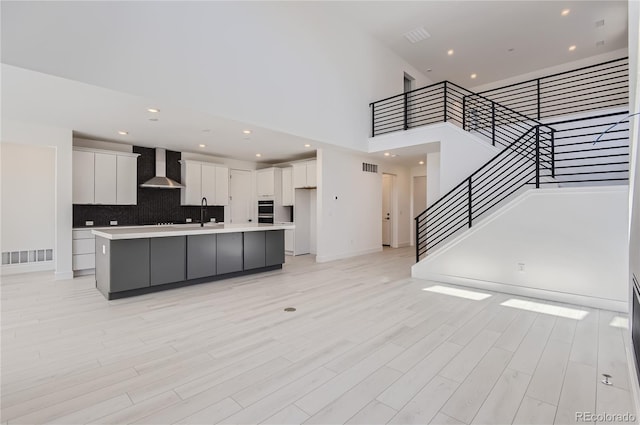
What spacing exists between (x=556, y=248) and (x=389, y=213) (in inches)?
228

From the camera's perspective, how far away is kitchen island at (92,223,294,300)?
161 inches

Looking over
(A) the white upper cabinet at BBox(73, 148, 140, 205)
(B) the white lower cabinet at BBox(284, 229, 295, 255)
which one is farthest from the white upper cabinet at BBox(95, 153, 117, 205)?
(B) the white lower cabinet at BBox(284, 229, 295, 255)

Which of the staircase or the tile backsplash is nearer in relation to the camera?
the staircase

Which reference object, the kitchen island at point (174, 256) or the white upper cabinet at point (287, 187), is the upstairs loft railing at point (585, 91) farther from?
the kitchen island at point (174, 256)

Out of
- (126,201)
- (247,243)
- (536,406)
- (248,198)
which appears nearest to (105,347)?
(247,243)

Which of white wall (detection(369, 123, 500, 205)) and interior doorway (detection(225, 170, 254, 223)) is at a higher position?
white wall (detection(369, 123, 500, 205))

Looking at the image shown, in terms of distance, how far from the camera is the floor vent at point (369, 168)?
8.31 m

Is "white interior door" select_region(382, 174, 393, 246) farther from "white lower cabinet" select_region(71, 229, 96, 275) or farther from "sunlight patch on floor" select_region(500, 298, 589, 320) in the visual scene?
"white lower cabinet" select_region(71, 229, 96, 275)

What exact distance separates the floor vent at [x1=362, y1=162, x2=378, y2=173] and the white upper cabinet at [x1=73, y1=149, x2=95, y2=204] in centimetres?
641

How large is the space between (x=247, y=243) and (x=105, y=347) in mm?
2949

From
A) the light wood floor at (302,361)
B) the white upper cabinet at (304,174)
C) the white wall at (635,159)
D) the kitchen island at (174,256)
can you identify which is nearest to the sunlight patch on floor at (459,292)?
the light wood floor at (302,361)

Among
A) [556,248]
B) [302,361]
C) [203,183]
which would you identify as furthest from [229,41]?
[556,248]

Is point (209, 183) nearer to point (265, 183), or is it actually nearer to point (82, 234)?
point (265, 183)

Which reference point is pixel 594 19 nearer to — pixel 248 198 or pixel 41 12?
pixel 248 198
